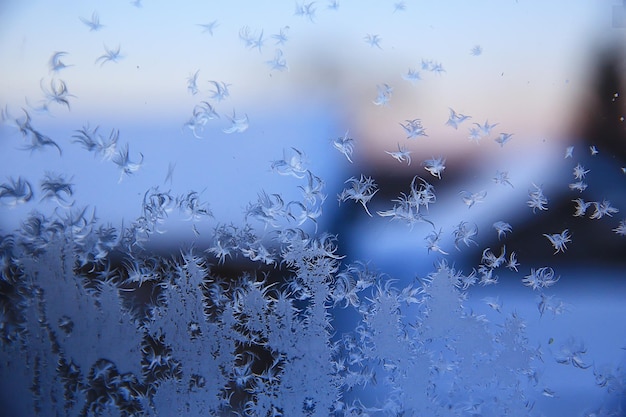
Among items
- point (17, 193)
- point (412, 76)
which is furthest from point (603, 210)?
point (17, 193)

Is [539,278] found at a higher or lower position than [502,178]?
lower

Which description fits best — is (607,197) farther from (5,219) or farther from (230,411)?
Answer: (5,219)

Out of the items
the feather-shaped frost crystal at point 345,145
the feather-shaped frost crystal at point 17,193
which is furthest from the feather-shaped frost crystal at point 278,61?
the feather-shaped frost crystal at point 17,193

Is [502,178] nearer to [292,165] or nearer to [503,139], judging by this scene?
[503,139]

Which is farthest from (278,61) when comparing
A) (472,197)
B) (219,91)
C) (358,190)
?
(472,197)

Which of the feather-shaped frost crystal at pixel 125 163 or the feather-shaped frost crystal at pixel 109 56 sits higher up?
the feather-shaped frost crystal at pixel 109 56

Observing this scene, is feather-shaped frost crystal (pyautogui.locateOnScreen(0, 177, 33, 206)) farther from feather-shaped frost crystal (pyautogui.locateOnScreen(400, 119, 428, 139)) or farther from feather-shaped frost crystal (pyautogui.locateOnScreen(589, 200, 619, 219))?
feather-shaped frost crystal (pyautogui.locateOnScreen(589, 200, 619, 219))

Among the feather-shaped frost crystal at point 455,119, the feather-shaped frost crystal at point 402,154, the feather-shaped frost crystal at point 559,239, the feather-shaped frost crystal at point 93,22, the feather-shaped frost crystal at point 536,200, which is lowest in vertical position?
the feather-shaped frost crystal at point 559,239

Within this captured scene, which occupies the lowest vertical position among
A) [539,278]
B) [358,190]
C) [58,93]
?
[539,278]

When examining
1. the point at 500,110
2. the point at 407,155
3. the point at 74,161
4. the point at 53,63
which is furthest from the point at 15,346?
the point at 500,110

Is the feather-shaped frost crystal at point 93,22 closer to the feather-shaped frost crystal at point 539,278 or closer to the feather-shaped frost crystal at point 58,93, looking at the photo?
the feather-shaped frost crystal at point 58,93
